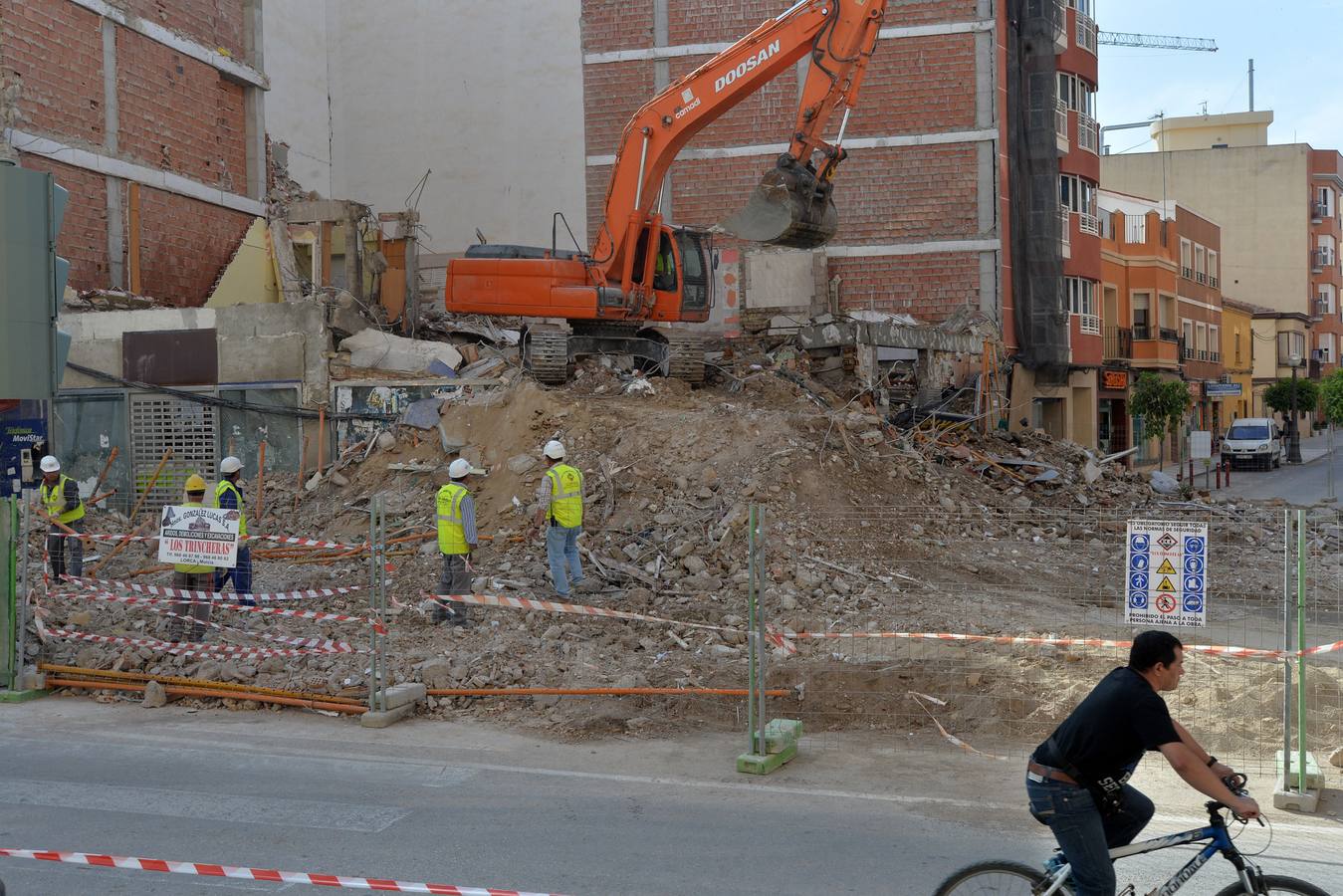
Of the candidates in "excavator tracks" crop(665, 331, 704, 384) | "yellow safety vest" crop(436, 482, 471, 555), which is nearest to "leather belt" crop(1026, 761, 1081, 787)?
"yellow safety vest" crop(436, 482, 471, 555)

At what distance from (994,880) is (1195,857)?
73 centimetres

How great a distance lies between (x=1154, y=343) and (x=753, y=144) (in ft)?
67.1

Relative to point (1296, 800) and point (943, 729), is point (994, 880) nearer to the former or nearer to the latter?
point (1296, 800)

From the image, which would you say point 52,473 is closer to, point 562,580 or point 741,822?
point 562,580

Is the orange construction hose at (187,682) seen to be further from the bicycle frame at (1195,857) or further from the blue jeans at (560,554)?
the bicycle frame at (1195,857)

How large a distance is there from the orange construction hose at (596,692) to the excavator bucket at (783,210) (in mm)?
7947

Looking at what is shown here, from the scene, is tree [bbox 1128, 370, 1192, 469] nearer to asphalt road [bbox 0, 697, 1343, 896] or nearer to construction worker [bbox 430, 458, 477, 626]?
construction worker [bbox 430, 458, 477, 626]

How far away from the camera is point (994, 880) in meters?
4.67

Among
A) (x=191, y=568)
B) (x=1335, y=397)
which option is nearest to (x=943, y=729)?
(x=191, y=568)

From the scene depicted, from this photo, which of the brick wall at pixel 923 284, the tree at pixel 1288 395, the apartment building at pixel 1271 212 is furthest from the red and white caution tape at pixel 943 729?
the apartment building at pixel 1271 212

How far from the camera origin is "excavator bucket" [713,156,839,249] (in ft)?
52.6

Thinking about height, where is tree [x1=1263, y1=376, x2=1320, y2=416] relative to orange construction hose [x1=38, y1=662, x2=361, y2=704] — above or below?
above

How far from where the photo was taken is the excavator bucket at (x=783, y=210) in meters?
16.0

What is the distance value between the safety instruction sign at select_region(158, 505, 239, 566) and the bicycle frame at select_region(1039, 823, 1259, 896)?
26.1 ft
